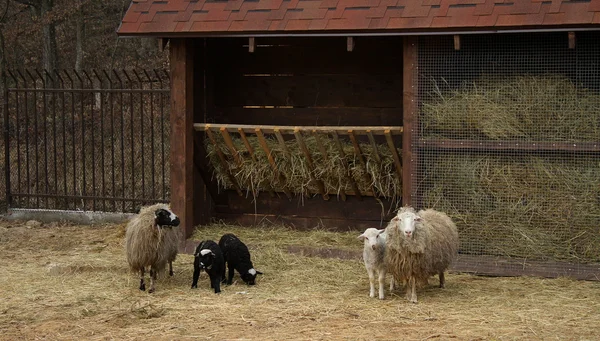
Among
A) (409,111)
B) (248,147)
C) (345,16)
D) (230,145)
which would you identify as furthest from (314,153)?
(345,16)

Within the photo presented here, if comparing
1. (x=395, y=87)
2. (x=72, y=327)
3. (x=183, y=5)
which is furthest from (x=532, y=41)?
(x=72, y=327)

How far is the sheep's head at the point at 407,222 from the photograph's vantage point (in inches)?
326

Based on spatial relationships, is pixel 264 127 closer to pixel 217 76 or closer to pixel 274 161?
pixel 274 161

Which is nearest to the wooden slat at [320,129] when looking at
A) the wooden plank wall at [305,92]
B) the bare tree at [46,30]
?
the wooden plank wall at [305,92]

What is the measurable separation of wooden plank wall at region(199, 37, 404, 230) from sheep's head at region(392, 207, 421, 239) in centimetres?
299

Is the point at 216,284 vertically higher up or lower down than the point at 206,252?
lower down

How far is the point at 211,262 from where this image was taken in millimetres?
8867

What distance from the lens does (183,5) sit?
10922 mm

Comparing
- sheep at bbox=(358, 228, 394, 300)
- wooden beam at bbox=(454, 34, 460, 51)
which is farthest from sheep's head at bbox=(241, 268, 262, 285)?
wooden beam at bbox=(454, 34, 460, 51)

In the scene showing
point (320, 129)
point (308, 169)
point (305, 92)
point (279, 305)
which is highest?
point (305, 92)

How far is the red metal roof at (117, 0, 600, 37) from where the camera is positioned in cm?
928

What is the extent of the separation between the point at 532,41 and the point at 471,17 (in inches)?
33.5

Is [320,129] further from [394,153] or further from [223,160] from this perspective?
[223,160]

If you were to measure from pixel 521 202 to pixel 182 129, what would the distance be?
4236mm
